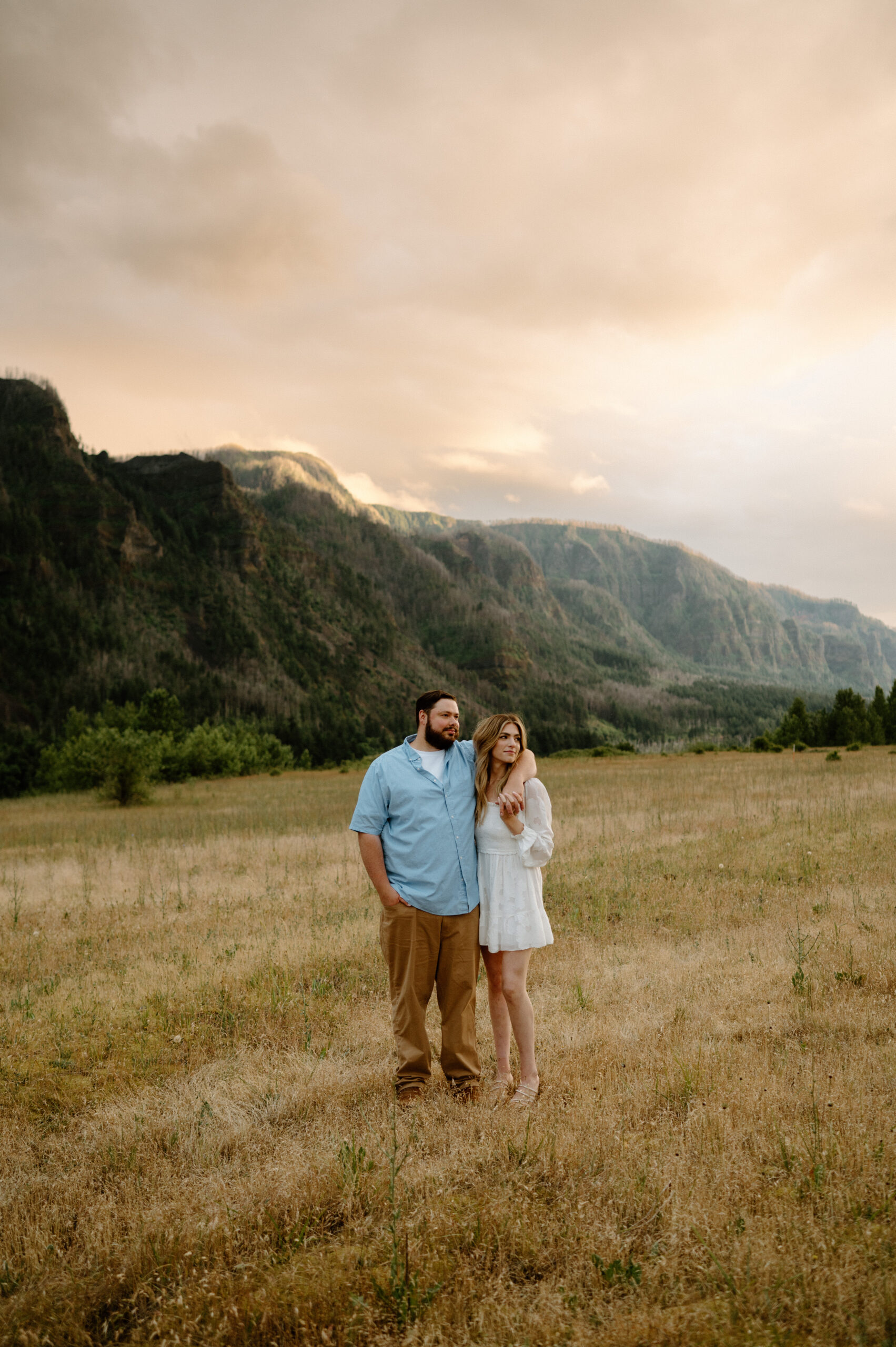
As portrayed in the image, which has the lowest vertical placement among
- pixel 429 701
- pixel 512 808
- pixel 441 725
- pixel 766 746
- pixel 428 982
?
pixel 766 746

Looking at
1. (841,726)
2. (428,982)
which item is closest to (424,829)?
(428,982)

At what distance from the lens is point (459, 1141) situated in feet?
15.5

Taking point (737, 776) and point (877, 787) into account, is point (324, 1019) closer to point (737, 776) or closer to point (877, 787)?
point (877, 787)

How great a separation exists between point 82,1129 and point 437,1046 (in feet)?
8.70

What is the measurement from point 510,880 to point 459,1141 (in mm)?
1578

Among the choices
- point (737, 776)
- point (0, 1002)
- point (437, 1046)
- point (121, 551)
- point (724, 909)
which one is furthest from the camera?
point (121, 551)

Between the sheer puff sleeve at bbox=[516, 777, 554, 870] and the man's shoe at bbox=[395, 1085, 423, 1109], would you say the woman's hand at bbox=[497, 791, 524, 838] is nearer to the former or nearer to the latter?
the sheer puff sleeve at bbox=[516, 777, 554, 870]

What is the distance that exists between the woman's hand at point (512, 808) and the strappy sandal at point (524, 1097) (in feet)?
5.69

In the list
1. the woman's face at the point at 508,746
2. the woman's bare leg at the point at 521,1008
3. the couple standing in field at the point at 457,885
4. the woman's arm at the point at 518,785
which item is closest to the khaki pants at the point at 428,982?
the couple standing in field at the point at 457,885

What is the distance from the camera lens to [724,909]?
1020 cm

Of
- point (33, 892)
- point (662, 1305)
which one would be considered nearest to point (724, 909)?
point (662, 1305)

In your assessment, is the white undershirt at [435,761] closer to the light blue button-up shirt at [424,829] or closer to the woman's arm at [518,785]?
the light blue button-up shirt at [424,829]

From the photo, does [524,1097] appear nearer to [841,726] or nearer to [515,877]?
[515,877]

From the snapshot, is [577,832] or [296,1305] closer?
[296,1305]
